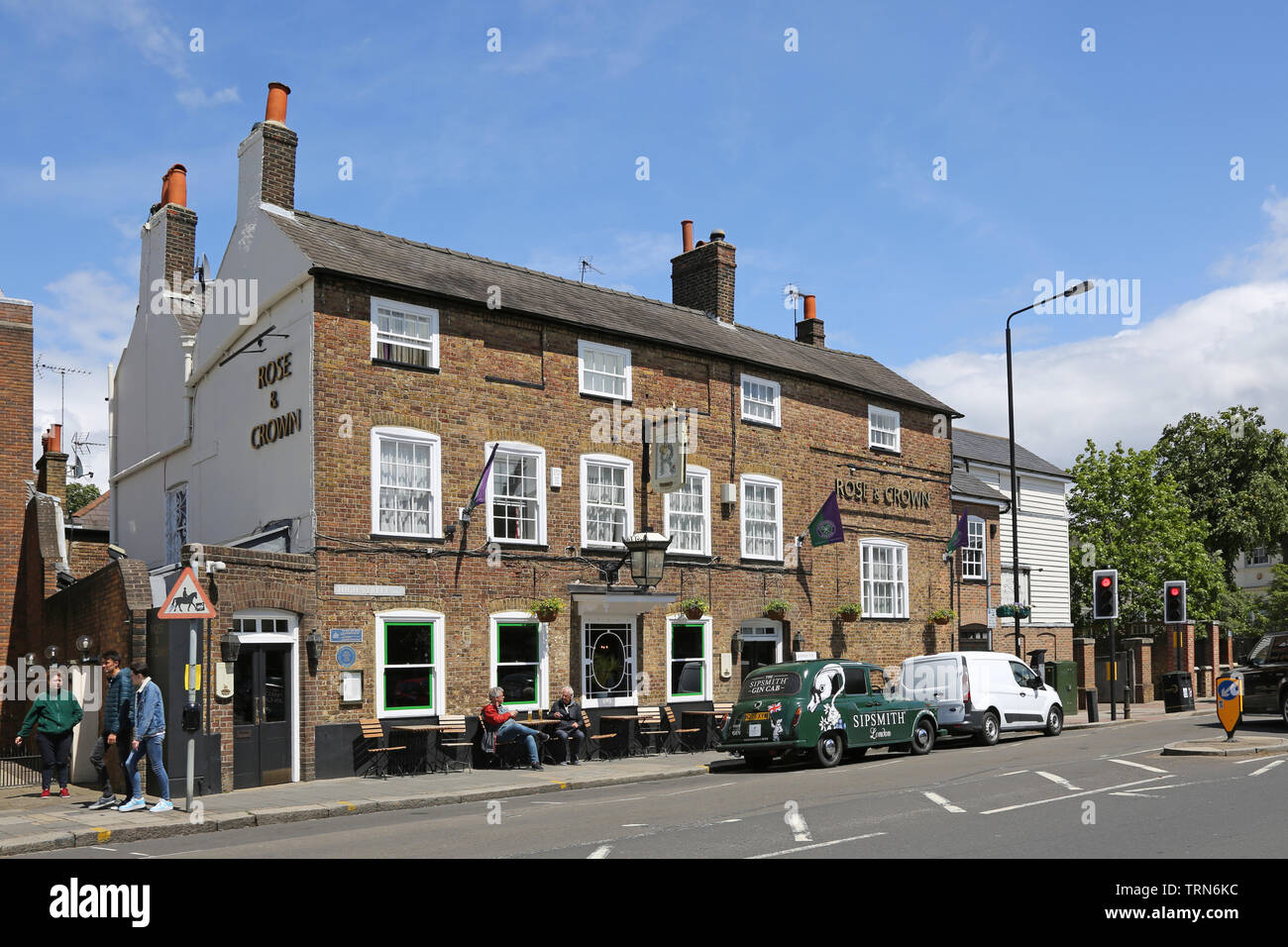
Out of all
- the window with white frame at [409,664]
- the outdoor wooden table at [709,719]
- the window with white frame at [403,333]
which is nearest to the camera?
the window with white frame at [409,664]

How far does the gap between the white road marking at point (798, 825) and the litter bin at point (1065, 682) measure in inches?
869

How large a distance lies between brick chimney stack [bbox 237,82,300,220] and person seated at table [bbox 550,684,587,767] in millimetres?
10633

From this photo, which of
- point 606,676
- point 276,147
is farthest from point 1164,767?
point 276,147

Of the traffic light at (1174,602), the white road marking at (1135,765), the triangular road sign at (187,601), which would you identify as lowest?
the white road marking at (1135,765)

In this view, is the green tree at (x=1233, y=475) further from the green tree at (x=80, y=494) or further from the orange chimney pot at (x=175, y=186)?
the green tree at (x=80, y=494)

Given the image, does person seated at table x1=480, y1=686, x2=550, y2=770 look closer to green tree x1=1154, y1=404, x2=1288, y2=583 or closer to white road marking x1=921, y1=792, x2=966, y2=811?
white road marking x1=921, y1=792, x2=966, y2=811

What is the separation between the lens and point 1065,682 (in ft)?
108

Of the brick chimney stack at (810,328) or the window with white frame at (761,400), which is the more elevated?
the brick chimney stack at (810,328)

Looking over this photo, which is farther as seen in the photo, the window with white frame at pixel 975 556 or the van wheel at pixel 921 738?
the window with white frame at pixel 975 556

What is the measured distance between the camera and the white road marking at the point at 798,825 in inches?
438

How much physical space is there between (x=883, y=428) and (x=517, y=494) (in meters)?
12.0

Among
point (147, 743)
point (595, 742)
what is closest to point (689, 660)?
point (595, 742)

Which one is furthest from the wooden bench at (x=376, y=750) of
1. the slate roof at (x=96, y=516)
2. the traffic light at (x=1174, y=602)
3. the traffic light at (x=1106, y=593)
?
the slate roof at (x=96, y=516)

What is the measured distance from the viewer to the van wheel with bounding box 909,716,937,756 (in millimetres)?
21513
